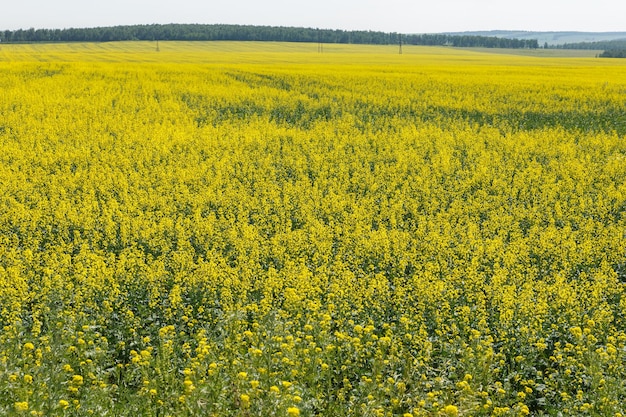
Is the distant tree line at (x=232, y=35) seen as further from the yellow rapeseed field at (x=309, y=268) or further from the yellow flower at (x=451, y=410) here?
the yellow flower at (x=451, y=410)

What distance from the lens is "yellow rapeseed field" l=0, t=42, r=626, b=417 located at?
618 centimetres

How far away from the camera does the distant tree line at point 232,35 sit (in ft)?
439

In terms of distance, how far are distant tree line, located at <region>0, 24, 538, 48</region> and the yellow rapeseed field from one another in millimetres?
122280

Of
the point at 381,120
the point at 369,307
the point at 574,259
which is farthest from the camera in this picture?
the point at 381,120

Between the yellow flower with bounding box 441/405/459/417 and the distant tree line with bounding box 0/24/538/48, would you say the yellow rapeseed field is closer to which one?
the yellow flower with bounding box 441/405/459/417

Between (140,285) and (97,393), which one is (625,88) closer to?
(140,285)

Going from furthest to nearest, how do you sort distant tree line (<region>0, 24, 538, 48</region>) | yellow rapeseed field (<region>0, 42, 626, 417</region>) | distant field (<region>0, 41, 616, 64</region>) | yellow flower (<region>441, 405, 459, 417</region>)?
distant tree line (<region>0, 24, 538, 48</region>) < distant field (<region>0, 41, 616, 64</region>) < yellow rapeseed field (<region>0, 42, 626, 417</region>) < yellow flower (<region>441, 405, 459, 417</region>)

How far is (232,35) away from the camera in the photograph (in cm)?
14412

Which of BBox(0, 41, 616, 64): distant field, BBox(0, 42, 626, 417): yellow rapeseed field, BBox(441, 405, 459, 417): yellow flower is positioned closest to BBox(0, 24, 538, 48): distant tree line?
BBox(0, 41, 616, 64): distant field

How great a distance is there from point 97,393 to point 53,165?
41.0 feet

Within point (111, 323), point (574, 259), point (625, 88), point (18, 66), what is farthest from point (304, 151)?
point (18, 66)

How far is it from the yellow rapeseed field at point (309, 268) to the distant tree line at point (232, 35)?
122m

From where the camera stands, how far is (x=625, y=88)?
35500 millimetres

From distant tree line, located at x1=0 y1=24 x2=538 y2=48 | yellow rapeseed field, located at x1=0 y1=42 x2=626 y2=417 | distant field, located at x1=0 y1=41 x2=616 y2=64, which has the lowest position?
yellow rapeseed field, located at x1=0 y1=42 x2=626 y2=417
